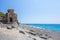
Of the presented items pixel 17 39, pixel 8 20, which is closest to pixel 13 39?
pixel 17 39

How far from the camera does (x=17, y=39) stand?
61.9 ft

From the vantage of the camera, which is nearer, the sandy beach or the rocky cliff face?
the sandy beach

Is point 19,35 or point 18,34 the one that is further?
point 18,34

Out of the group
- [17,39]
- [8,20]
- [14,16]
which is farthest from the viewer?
[14,16]

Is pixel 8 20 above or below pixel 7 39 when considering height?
above

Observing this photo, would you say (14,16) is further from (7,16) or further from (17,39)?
(17,39)

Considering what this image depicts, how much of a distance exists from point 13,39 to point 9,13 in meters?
29.1

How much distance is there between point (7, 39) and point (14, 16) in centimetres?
2998

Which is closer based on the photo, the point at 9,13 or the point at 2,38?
the point at 2,38

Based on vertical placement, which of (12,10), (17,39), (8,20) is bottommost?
(17,39)

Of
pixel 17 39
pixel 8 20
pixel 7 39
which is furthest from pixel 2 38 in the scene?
pixel 8 20

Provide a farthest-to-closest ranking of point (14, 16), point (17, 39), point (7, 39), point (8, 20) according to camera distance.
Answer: point (14, 16), point (8, 20), point (17, 39), point (7, 39)

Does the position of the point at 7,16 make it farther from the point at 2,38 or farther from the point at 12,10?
the point at 2,38

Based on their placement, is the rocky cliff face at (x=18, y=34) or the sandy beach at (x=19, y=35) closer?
the sandy beach at (x=19, y=35)
